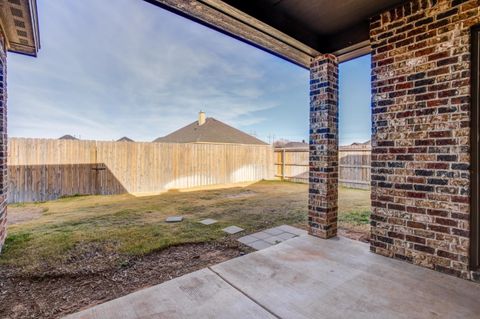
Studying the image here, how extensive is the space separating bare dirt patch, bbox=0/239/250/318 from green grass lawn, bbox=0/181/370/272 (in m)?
0.20

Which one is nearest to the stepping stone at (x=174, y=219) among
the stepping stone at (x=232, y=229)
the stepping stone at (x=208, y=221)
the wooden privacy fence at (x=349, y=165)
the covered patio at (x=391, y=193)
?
the stepping stone at (x=208, y=221)

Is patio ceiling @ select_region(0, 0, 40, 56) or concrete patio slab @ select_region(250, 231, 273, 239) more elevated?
patio ceiling @ select_region(0, 0, 40, 56)

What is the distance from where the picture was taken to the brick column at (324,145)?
3.00 meters

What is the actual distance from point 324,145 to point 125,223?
3.92 metres

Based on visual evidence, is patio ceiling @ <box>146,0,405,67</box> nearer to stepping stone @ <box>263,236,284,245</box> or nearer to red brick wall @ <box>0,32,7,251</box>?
red brick wall @ <box>0,32,7,251</box>

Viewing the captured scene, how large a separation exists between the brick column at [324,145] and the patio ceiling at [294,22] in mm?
268

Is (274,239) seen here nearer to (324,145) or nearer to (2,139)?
(324,145)

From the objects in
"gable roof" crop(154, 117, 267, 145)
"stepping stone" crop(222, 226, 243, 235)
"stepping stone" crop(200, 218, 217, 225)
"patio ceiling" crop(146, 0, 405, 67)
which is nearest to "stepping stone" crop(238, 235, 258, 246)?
"stepping stone" crop(222, 226, 243, 235)

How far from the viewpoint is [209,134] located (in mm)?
16875

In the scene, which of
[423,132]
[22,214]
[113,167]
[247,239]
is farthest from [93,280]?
[113,167]

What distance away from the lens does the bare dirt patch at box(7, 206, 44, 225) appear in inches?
185

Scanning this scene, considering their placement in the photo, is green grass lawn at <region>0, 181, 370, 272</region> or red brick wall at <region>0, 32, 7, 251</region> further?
green grass lawn at <region>0, 181, 370, 272</region>

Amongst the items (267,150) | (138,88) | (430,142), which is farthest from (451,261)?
(138,88)

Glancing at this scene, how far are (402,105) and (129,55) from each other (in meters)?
10.1
